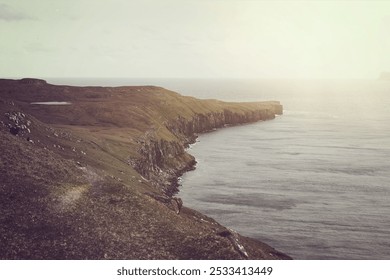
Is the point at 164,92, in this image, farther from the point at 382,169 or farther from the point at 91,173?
the point at 91,173

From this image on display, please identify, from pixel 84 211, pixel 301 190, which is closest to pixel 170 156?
pixel 301 190

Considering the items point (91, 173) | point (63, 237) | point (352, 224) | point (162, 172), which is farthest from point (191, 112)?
point (63, 237)

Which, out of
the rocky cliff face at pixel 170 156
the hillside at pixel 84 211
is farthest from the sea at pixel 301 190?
the hillside at pixel 84 211

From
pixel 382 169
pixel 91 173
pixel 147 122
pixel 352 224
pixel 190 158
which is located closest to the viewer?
pixel 91 173

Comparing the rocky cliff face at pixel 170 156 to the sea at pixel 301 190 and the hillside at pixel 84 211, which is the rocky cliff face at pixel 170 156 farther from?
the hillside at pixel 84 211

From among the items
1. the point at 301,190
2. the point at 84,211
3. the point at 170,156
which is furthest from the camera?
the point at 170,156

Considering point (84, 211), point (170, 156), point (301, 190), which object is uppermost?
point (84, 211)

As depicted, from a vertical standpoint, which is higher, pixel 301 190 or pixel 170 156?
pixel 170 156

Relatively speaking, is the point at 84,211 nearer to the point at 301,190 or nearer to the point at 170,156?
the point at 301,190

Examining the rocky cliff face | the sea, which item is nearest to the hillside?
the rocky cliff face

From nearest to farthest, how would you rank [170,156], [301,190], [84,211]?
[84,211] < [301,190] < [170,156]

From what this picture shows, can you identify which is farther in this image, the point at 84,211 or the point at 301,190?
the point at 301,190
